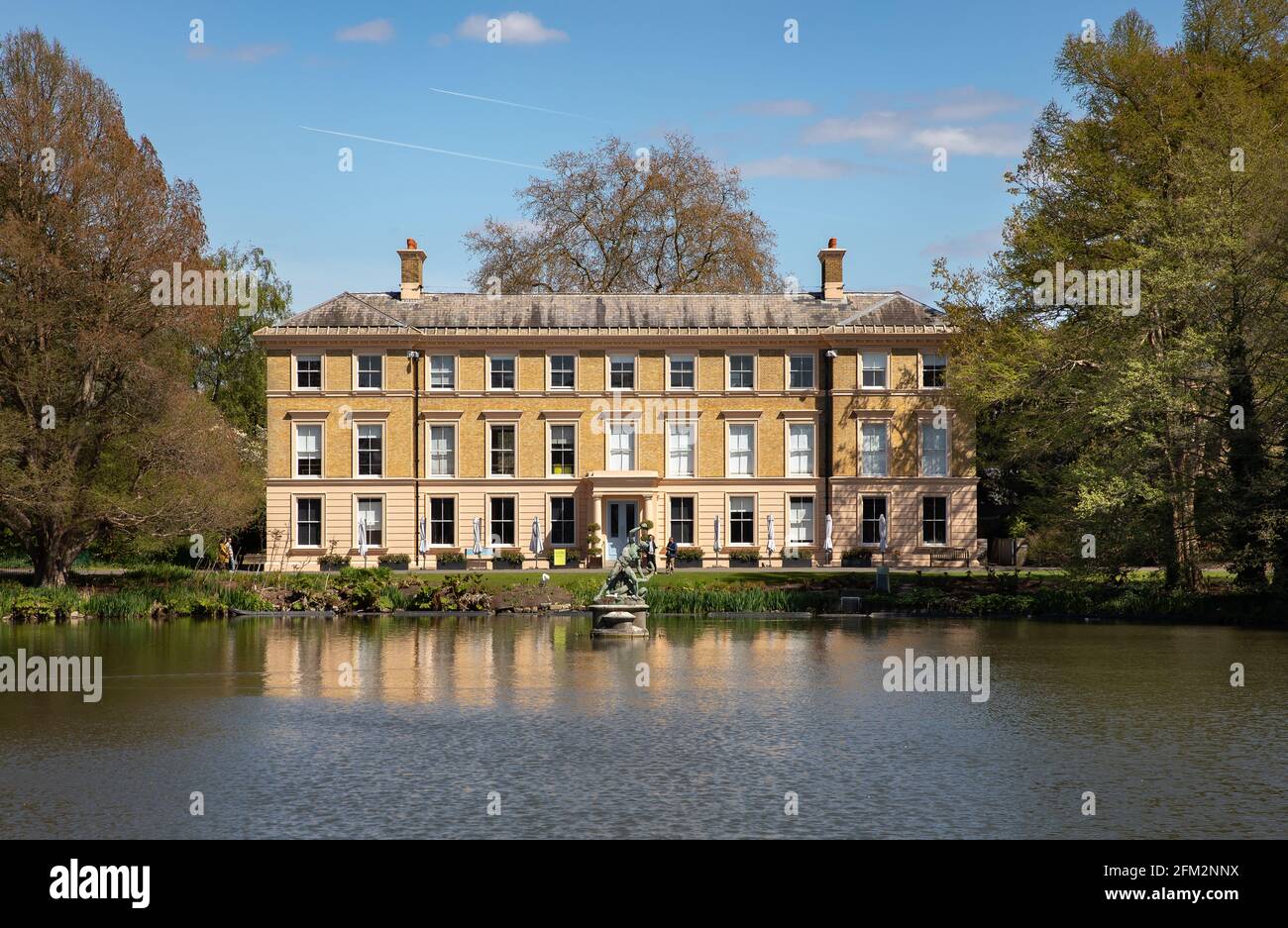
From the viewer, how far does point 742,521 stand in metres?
51.0

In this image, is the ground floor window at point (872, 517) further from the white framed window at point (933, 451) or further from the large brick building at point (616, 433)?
the white framed window at point (933, 451)

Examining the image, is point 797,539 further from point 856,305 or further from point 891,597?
point 891,597

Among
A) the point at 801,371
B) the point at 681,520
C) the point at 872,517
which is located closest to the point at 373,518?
the point at 681,520

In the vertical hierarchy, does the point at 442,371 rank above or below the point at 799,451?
above

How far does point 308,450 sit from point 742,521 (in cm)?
1675

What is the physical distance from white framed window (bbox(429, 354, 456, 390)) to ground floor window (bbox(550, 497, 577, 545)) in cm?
599

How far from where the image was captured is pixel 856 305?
52.8 meters

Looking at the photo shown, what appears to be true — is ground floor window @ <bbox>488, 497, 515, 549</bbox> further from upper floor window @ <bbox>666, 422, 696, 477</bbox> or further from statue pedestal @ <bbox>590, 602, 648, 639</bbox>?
statue pedestal @ <bbox>590, 602, 648, 639</bbox>

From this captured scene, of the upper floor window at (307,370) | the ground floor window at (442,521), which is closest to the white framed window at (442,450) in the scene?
the ground floor window at (442,521)

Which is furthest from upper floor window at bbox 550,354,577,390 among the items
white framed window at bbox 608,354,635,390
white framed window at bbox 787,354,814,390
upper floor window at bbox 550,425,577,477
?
white framed window at bbox 787,354,814,390

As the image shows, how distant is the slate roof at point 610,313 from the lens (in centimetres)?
5084

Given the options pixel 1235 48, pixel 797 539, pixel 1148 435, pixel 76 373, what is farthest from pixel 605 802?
pixel 797 539

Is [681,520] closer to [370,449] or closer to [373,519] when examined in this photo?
[373,519]

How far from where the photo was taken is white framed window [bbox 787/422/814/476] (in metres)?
51.1
